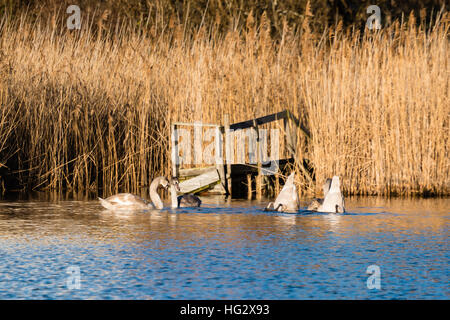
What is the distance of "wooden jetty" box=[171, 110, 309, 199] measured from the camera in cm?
1203

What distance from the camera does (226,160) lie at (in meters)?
12.2

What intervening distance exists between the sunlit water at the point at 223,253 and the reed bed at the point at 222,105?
6.09ft

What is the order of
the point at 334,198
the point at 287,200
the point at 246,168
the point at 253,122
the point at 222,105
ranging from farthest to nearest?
1. the point at 222,105
2. the point at 246,168
3. the point at 253,122
4. the point at 287,200
5. the point at 334,198

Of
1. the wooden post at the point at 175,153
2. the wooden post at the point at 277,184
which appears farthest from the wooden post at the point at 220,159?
the wooden post at the point at 277,184

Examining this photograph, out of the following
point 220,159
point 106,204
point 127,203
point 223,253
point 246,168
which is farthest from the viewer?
point 246,168

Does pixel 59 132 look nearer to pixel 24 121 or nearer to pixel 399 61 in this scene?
pixel 24 121

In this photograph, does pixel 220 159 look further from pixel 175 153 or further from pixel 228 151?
pixel 175 153

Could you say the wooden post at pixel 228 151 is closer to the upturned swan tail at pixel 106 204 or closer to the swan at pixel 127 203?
the swan at pixel 127 203

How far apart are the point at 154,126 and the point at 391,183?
3975 millimetres

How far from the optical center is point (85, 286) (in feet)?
18.0

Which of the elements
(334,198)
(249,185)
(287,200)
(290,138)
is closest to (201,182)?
(249,185)

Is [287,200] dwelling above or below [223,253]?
above

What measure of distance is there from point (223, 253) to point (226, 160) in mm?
5513

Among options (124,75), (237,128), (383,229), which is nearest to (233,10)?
(124,75)
